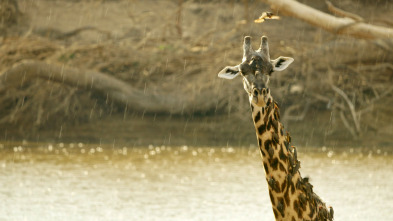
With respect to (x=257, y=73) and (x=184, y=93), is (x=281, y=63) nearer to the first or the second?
(x=257, y=73)

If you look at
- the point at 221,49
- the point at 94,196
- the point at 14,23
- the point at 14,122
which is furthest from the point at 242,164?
the point at 14,23

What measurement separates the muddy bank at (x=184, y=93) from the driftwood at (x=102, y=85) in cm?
1

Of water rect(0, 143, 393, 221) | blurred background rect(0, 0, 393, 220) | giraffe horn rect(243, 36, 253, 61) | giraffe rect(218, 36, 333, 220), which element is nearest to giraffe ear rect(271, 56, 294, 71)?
giraffe rect(218, 36, 333, 220)

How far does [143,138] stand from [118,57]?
4.87 feet

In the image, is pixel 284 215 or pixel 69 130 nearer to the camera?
pixel 284 215

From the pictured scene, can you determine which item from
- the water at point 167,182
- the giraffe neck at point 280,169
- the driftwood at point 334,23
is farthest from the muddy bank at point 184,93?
the giraffe neck at point 280,169

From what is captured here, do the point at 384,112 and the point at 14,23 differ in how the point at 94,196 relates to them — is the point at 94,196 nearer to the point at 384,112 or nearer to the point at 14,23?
the point at 384,112

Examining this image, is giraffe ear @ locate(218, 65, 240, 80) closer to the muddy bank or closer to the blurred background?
the blurred background

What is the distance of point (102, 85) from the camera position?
936 cm

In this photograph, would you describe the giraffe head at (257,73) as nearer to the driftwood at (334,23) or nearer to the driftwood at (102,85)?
the driftwood at (334,23)

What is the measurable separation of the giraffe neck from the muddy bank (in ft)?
17.8

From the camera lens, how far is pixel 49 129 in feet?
30.9

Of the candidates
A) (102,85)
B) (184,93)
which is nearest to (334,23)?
(184,93)

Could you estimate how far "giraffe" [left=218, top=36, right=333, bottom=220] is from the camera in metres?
2.84
